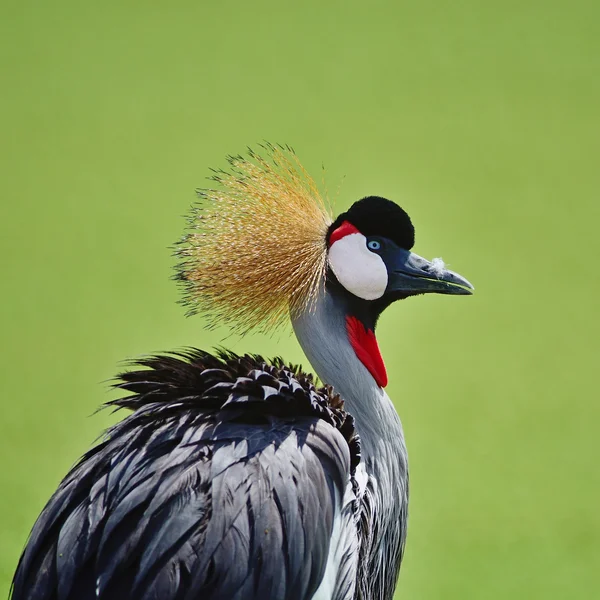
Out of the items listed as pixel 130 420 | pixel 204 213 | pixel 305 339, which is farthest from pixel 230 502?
pixel 204 213

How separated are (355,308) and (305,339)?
0.10m

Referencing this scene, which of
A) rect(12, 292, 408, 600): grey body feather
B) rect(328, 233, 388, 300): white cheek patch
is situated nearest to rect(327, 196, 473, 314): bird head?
rect(328, 233, 388, 300): white cheek patch

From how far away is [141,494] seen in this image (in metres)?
1.39

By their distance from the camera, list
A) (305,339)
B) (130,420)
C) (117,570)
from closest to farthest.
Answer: (117,570)
(130,420)
(305,339)

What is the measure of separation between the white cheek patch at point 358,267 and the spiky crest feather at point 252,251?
31 millimetres

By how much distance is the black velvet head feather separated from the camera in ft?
5.80

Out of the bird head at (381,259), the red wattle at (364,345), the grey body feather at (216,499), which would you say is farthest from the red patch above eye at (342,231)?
the grey body feather at (216,499)

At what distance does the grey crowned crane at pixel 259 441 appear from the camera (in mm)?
1361

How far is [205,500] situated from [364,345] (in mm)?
487

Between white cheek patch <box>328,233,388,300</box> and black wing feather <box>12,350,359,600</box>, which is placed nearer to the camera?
black wing feather <box>12,350,359,600</box>

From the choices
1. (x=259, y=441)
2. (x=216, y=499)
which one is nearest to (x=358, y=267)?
(x=259, y=441)

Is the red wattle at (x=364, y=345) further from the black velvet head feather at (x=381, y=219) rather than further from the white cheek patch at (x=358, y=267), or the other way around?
the black velvet head feather at (x=381, y=219)

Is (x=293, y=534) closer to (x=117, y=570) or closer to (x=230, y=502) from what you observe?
(x=230, y=502)

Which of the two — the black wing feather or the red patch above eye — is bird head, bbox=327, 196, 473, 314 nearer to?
the red patch above eye
